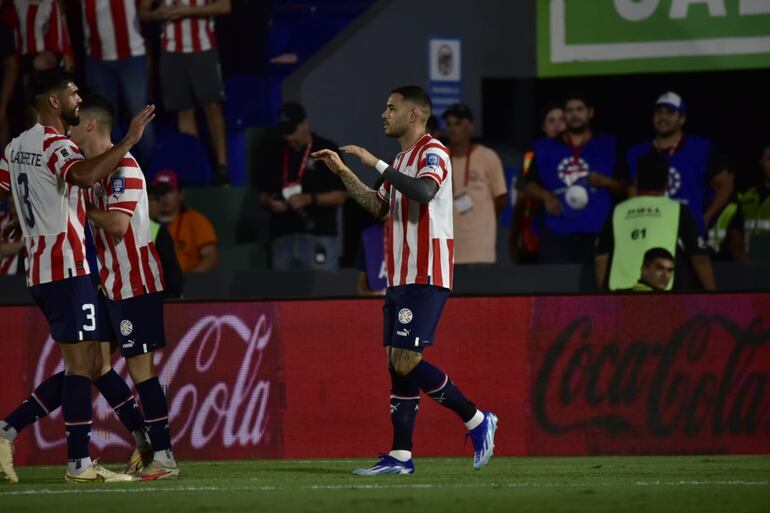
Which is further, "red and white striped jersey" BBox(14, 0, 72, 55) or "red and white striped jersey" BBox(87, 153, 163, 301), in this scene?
"red and white striped jersey" BBox(14, 0, 72, 55)

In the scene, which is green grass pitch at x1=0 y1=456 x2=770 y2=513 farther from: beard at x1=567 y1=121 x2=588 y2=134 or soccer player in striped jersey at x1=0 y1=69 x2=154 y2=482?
beard at x1=567 y1=121 x2=588 y2=134

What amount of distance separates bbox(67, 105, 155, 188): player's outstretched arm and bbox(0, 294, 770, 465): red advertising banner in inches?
106

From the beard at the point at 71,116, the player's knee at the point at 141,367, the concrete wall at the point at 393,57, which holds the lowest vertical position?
the player's knee at the point at 141,367

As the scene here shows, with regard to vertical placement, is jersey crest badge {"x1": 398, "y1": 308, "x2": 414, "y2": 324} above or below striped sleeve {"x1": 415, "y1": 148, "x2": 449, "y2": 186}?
below

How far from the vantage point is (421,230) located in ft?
28.5

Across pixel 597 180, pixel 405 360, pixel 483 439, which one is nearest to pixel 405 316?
pixel 405 360

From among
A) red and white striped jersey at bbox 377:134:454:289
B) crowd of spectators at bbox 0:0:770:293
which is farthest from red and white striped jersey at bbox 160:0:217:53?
red and white striped jersey at bbox 377:134:454:289

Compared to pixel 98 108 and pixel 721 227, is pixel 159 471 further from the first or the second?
pixel 721 227

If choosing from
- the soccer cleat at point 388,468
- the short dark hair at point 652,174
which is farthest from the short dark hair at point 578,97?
the soccer cleat at point 388,468

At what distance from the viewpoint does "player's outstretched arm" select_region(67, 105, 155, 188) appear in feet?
26.5

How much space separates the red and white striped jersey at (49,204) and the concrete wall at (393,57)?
19.2 ft

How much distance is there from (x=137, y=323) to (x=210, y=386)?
198cm

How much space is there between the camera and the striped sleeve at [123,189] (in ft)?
28.0

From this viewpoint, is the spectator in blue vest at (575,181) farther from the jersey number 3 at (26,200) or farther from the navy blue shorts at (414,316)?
the jersey number 3 at (26,200)
